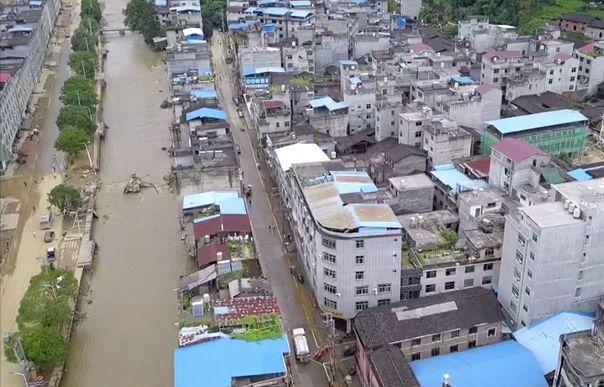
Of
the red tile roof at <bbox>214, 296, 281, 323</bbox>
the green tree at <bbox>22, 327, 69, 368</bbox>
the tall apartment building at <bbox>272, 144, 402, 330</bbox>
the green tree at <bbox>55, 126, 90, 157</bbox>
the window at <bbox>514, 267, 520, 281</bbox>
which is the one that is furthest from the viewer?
the green tree at <bbox>55, 126, 90, 157</bbox>

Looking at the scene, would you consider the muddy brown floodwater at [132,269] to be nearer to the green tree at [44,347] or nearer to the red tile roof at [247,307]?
the green tree at [44,347]

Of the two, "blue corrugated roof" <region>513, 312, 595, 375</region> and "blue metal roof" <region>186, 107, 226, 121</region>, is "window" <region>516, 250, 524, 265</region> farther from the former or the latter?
"blue metal roof" <region>186, 107, 226, 121</region>

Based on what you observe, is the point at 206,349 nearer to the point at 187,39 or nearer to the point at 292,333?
the point at 292,333

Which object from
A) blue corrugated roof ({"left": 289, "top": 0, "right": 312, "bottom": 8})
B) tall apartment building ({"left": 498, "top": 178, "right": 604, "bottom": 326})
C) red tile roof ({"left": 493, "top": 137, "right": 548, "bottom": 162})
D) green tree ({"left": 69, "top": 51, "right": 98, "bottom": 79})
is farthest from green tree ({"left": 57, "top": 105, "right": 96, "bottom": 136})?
tall apartment building ({"left": 498, "top": 178, "right": 604, "bottom": 326})

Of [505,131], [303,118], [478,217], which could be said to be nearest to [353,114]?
[303,118]

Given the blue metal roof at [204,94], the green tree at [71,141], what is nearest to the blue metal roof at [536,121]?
the blue metal roof at [204,94]

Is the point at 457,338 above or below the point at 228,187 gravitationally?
below
